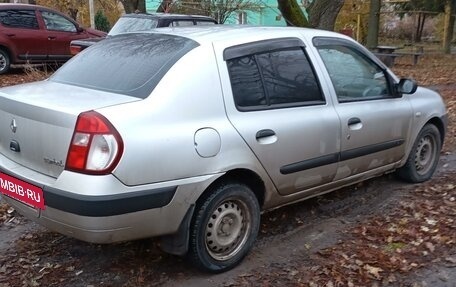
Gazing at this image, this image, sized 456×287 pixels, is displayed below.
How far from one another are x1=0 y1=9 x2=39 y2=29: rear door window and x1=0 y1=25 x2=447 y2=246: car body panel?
11400mm

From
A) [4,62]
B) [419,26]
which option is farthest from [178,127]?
[419,26]

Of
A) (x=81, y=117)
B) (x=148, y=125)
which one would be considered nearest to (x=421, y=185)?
(x=148, y=125)

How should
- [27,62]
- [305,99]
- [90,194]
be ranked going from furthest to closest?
[27,62], [305,99], [90,194]

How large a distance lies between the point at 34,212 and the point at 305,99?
210 centimetres

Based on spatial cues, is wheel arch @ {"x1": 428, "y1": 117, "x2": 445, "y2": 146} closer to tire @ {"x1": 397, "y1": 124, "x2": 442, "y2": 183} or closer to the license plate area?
tire @ {"x1": 397, "y1": 124, "x2": 442, "y2": 183}

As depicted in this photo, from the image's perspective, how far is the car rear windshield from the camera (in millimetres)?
3487

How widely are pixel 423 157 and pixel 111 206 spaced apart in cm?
366

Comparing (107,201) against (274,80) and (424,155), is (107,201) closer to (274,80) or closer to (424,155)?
(274,80)

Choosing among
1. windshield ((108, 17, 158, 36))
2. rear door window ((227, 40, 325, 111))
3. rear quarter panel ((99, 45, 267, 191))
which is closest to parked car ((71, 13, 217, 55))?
windshield ((108, 17, 158, 36))

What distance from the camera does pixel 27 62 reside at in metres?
14.0

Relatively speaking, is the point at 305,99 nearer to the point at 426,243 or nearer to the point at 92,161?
the point at 426,243

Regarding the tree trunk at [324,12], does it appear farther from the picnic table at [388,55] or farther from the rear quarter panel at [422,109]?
the rear quarter panel at [422,109]

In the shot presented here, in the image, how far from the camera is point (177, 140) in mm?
3246

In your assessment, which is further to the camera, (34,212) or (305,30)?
(305,30)
